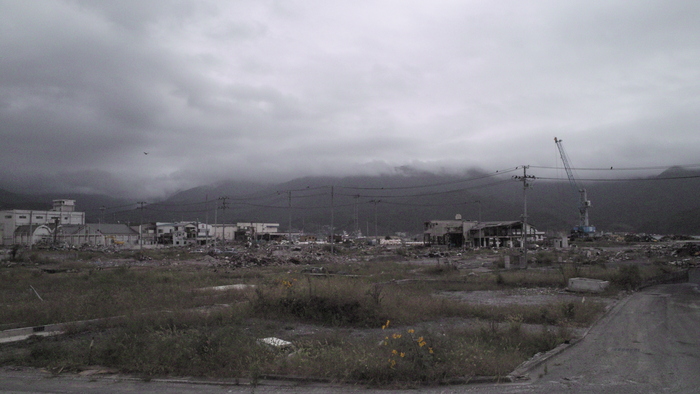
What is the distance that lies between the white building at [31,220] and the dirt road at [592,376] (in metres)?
88.9

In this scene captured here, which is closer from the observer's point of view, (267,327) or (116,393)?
(116,393)

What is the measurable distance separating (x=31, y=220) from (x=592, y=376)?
101190mm

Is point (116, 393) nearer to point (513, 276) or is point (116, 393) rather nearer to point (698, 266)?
point (513, 276)

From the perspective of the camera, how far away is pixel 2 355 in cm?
1071

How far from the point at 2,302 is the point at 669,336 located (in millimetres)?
25065

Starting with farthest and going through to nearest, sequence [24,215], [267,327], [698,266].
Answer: [24,215] → [698,266] → [267,327]

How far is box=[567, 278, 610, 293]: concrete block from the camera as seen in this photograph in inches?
940

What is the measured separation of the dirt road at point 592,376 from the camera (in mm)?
8141

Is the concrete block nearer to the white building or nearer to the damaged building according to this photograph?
the damaged building

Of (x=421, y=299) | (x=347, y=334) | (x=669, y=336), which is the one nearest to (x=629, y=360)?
(x=669, y=336)

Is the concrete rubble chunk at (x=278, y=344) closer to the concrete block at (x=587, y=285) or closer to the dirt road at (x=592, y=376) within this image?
the dirt road at (x=592, y=376)

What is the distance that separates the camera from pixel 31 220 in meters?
84.8

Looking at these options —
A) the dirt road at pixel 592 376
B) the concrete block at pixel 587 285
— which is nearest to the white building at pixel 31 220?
the dirt road at pixel 592 376

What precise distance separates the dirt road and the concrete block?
10.5 metres
